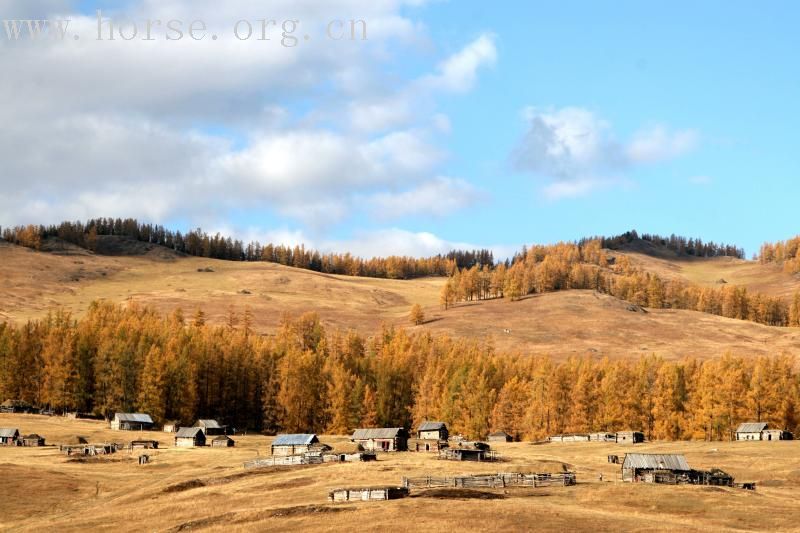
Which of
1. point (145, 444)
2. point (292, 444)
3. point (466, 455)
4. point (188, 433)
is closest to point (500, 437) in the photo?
point (466, 455)

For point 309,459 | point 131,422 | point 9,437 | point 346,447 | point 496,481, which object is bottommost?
point 496,481

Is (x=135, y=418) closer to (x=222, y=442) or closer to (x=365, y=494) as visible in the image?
(x=222, y=442)

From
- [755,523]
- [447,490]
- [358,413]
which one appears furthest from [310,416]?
[755,523]

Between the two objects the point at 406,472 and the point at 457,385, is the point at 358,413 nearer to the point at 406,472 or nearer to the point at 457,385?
the point at 457,385

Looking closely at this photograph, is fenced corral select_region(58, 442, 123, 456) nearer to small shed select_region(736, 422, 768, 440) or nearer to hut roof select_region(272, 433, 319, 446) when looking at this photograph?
hut roof select_region(272, 433, 319, 446)

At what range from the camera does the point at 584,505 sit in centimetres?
7381

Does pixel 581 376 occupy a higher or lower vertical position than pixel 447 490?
higher

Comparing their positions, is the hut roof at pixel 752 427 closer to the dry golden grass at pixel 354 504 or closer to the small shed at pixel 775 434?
the small shed at pixel 775 434

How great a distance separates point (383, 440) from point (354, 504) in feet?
148

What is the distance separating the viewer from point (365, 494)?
75.2 meters

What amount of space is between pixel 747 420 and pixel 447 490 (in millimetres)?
70026

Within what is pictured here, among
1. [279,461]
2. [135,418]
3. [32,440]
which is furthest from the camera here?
[135,418]

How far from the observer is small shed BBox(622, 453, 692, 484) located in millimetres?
85125

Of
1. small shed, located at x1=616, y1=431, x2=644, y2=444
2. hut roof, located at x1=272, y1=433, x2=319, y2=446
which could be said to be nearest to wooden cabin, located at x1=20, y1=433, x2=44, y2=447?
hut roof, located at x1=272, y1=433, x2=319, y2=446
